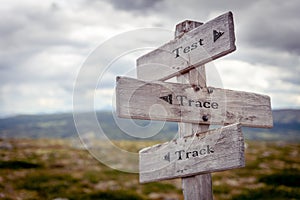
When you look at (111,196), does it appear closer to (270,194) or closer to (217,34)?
(270,194)

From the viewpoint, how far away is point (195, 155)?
5.10m

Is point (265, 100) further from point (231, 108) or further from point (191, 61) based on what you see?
point (191, 61)

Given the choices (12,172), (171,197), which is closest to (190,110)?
(171,197)

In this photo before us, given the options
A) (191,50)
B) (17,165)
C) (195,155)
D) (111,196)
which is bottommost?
(111,196)

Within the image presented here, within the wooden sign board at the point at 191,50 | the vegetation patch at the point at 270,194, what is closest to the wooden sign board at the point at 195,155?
the wooden sign board at the point at 191,50

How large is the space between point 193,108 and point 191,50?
2.51 ft

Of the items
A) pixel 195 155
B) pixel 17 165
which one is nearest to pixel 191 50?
pixel 195 155

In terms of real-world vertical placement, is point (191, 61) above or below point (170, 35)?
below

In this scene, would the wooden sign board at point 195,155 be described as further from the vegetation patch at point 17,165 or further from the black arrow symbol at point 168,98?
the vegetation patch at point 17,165

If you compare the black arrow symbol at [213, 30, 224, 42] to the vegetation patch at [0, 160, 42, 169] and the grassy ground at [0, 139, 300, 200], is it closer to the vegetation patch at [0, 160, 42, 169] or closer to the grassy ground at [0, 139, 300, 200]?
the grassy ground at [0, 139, 300, 200]

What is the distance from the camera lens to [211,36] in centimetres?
509

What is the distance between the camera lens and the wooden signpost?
15.7 feet

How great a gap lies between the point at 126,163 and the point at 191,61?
153cm

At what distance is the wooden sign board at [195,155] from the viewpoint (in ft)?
15.6
